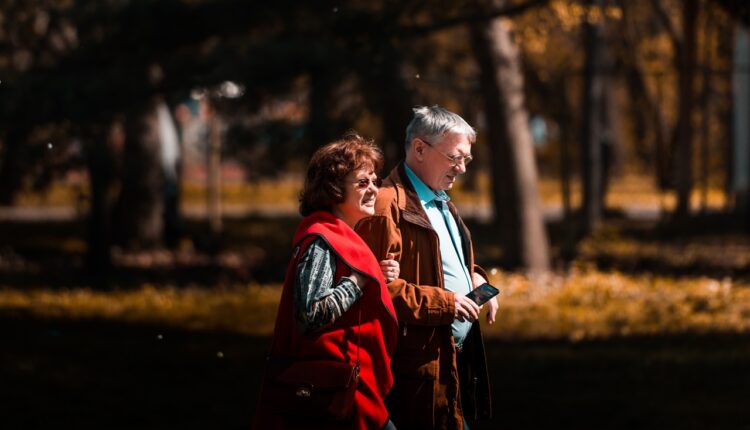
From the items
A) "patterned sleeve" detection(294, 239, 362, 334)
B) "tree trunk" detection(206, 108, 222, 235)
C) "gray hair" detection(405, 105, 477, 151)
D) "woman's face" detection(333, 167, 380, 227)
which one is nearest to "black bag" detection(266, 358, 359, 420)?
"patterned sleeve" detection(294, 239, 362, 334)

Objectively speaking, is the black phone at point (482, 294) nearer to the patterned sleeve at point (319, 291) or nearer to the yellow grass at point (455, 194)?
the patterned sleeve at point (319, 291)

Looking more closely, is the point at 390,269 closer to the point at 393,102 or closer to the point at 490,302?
the point at 490,302

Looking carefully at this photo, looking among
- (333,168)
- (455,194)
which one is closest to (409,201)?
(333,168)

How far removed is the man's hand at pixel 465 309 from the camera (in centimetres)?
446

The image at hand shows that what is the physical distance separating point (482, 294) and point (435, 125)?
1.97 ft

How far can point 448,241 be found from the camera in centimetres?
474

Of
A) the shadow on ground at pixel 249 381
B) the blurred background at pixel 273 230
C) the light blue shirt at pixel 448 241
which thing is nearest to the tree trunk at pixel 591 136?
the blurred background at pixel 273 230

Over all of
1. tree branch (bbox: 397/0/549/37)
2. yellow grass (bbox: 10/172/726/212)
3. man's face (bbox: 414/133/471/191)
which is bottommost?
yellow grass (bbox: 10/172/726/212)

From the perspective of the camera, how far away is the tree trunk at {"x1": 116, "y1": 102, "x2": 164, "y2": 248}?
1934cm

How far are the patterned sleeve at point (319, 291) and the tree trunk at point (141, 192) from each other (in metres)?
15.4

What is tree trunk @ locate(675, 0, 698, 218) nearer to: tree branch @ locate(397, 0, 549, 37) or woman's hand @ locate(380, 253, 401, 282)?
tree branch @ locate(397, 0, 549, 37)

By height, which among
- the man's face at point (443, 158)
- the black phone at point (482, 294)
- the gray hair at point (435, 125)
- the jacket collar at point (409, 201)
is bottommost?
the black phone at point (482, 294)

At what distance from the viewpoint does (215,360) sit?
10094mm

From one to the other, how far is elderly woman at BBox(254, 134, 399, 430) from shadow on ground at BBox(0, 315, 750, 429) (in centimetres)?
364
